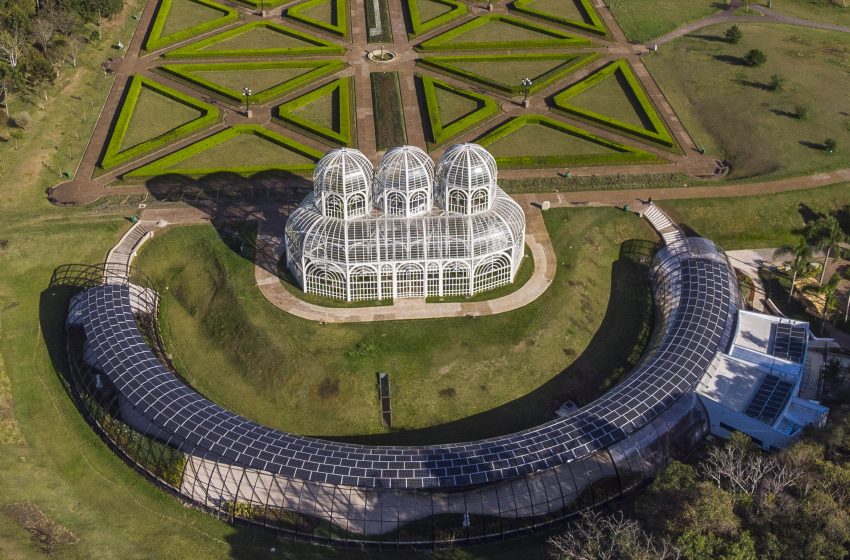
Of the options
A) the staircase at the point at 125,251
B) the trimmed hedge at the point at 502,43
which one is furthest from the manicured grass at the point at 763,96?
the staircase at the point at 125,251

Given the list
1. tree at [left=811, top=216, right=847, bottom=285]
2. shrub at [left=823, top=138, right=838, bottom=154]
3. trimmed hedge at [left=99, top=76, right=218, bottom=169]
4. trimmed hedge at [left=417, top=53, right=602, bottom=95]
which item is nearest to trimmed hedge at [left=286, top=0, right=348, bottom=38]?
trimmed hedge at [left=417, top=53, right=602, bottom=95]

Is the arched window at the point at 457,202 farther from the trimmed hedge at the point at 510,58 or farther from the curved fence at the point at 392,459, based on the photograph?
the trimmed hedge at the point at 510,58

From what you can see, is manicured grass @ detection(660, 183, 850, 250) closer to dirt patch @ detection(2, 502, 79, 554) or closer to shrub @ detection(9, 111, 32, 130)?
dirt patch @ detection(2, 502, 79, 554)

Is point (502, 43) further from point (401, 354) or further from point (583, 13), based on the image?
point (401, 354)

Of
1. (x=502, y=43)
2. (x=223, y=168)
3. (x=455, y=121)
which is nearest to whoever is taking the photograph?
(x=223, y=168)

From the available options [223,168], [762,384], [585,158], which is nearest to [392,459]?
[762,384]

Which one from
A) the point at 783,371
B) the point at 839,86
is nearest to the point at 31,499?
the point at 783,371
